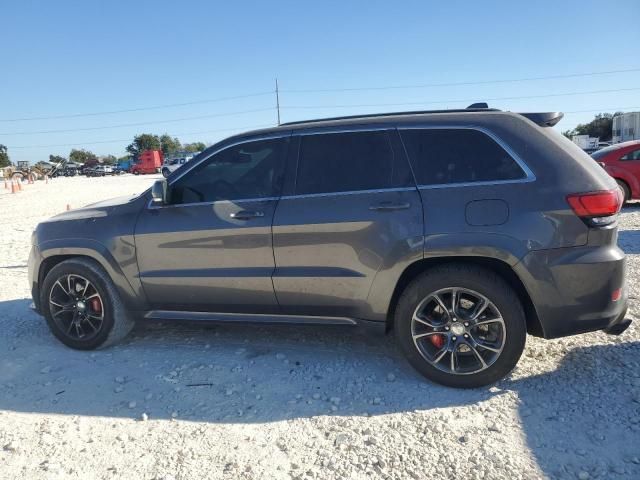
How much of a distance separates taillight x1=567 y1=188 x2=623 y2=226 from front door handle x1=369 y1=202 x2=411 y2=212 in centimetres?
103

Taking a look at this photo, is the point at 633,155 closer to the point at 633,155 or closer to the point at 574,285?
the point at 633,155

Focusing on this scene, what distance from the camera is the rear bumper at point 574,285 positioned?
3.10 m

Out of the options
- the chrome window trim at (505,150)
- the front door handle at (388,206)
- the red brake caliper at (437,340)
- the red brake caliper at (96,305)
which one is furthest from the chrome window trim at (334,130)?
the red brake caliper at (96,305)

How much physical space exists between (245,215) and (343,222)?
779 millimetres

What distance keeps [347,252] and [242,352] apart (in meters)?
1.38

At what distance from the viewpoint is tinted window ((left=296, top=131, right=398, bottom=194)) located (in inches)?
139

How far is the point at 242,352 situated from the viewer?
4145 millimetres

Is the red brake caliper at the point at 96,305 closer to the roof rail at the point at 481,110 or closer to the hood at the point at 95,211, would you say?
the hood at the point at 95,211

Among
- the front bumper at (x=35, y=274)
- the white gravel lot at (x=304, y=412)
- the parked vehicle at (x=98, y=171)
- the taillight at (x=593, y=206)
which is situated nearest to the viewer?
the white gravel lot at (x=304, y=412)

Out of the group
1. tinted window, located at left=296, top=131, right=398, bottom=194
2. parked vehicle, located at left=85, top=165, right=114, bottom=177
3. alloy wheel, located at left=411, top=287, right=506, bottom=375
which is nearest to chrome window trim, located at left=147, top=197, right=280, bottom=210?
tinted window, located at left=296, top=131, right=398, bottom=194

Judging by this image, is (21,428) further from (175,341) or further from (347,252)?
(347,252)

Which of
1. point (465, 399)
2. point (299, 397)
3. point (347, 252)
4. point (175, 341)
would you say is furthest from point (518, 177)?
point (175, 341)

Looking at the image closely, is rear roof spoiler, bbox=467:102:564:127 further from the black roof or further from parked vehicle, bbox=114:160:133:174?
parked vehicle, bbox=114:160:133:174

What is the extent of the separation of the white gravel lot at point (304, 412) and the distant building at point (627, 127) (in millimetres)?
48585
